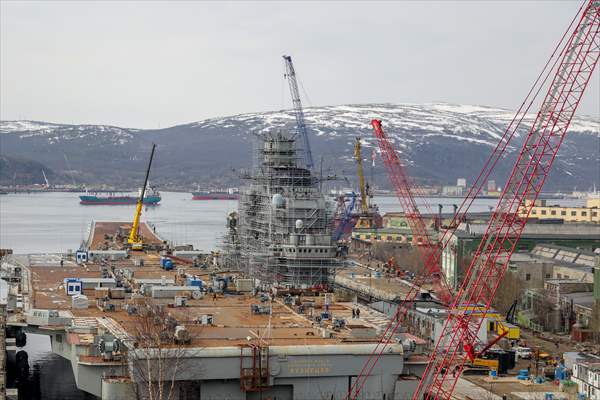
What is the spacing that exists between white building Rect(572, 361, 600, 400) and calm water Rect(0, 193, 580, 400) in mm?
12278

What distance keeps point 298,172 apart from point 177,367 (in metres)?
22.4

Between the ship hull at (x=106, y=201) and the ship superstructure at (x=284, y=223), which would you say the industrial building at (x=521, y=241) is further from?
the ship hull at (x=106, y=201)

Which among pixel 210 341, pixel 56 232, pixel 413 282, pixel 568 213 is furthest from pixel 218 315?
pixel 56 232

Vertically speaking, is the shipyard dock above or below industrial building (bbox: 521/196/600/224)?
below

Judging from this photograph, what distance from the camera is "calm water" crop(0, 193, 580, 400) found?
3344cm

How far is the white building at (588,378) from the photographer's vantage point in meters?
28.8

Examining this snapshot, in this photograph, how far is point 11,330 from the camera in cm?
3375

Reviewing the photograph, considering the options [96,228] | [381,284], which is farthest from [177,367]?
[96,228]

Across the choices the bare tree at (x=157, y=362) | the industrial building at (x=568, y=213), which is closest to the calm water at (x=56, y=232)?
the bare tree at (x=157, y=362)

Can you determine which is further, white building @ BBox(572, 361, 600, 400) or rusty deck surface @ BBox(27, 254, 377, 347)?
rusty deck surface @ BBox(27, 254, 377, 347)

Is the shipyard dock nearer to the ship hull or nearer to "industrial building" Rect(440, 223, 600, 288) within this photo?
"industrial building" Rect(440, 223, 600, 288)

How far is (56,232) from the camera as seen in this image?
105m

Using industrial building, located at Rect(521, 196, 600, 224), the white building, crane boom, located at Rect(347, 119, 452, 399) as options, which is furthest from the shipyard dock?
industrial building, located at Rect(521, 196, 600, 224)

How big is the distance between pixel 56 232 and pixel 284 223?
207 feet
